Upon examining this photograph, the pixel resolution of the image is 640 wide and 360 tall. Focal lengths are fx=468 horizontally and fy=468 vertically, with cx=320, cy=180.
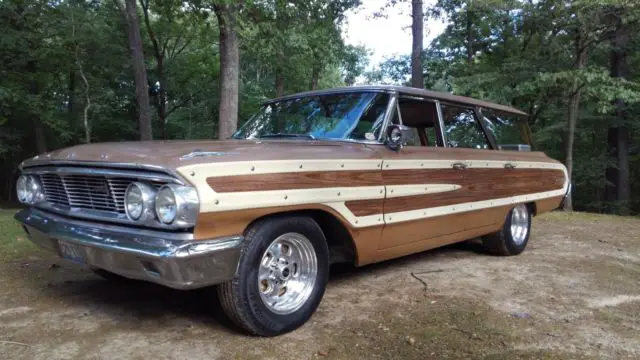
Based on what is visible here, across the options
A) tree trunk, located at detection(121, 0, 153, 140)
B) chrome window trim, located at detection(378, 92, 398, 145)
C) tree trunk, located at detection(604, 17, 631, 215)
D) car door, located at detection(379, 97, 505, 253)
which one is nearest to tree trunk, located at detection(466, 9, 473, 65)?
tree trunk, located at detection(604, 17, 631, 215)

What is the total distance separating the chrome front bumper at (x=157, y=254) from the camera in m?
2.44

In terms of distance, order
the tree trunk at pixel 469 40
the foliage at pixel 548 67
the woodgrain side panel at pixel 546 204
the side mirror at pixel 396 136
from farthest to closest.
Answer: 1. the tree trunk at pixel 469 40
2. the foliage at pixel 548 67
3. the woodgrain side panel at pixel 546 204
4. the side mirror at pixel 396 136

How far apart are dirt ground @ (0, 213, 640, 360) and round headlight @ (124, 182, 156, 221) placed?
31.9 inches

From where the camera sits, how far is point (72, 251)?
2.93 metres

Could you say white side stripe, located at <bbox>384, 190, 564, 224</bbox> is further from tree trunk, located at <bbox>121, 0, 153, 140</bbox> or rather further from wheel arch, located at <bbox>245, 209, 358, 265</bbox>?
tree trunk, located at <bbox>121, 0, 153, 140</bbox>

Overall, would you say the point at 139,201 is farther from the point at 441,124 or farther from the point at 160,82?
the point at 160,82

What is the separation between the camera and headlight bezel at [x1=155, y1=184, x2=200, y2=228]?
2436 millimetres

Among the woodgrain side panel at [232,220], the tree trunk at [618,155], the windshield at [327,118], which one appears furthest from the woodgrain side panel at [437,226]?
the tree trunk at [618,155]

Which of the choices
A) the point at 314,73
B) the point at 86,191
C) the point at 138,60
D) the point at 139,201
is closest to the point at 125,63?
the point at 138,60

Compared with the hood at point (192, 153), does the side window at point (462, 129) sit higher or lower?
higher

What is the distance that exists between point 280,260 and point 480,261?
10.0 ft

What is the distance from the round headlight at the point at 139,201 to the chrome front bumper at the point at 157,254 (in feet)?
0.31

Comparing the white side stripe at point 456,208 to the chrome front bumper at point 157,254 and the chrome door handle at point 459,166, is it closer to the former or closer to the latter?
the chrome door handle at point 459,166

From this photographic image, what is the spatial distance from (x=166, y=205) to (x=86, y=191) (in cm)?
84
